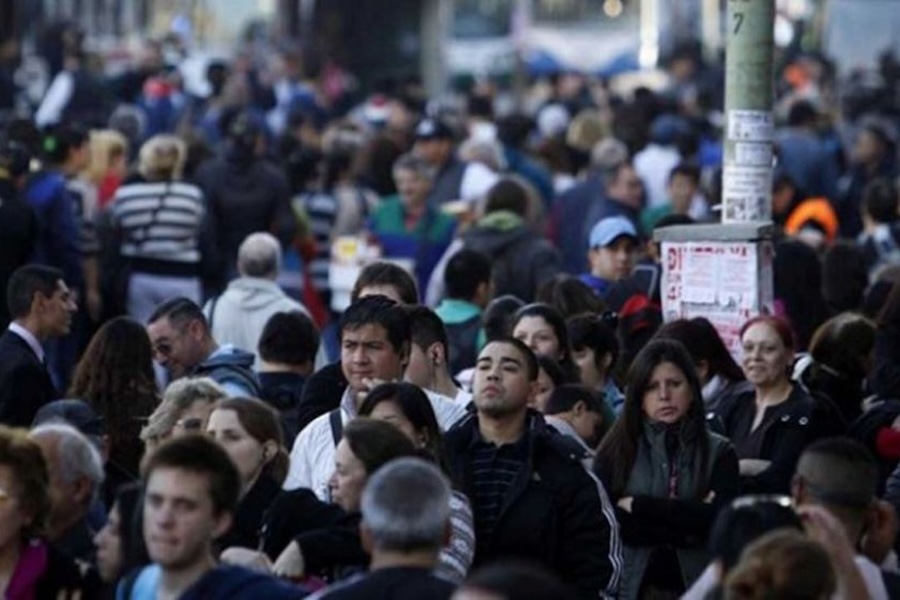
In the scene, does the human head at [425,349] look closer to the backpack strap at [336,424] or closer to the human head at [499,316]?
the backpack strap at [336,424]

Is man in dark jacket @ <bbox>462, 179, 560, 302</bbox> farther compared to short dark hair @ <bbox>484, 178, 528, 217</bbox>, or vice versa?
short dark hair @ <bbox>484, 178, 528, 217</bbox>

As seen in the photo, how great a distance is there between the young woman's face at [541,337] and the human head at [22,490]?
4.07 metres

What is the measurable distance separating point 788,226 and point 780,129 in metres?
10.5

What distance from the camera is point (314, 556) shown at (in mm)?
9742

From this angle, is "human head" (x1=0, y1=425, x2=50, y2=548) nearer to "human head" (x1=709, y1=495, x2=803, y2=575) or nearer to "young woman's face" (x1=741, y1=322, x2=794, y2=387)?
"human head" (x1=709, y1=495, x2=803, y2=575)

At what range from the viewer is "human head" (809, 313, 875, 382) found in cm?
1381

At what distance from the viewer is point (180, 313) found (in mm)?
14031

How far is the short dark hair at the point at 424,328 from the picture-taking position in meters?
12.4

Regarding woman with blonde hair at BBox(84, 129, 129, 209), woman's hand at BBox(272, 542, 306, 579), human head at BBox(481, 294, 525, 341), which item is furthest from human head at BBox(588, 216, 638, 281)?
woman's hand at BBox(272, 542, 306, 579)

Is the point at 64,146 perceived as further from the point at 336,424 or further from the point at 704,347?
the point at 336,424

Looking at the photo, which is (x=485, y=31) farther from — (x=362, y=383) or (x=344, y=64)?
(x=362, y=383)

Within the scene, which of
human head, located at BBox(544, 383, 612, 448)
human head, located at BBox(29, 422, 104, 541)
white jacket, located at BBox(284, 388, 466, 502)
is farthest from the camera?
human head, located at BBox(544, 383, 612, 448)

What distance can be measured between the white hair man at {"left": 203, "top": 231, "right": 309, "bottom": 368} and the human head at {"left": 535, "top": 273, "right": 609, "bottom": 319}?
1.33 m

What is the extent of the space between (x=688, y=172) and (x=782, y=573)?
43.5ft
